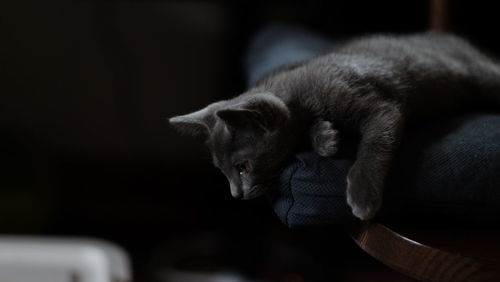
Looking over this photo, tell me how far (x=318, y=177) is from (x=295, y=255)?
116 cm

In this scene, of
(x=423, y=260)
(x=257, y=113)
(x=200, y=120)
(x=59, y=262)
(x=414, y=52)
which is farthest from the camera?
(x=59, y=262)

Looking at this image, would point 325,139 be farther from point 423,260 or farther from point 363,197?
point 423,260

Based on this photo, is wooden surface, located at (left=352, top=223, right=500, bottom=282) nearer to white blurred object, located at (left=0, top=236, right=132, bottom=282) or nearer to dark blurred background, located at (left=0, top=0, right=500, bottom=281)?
white blurred object, located at (left=0, top=236, right=132, bottom=282)

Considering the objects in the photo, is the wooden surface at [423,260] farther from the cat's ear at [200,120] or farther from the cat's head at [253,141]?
the cat's ear at [200,120]

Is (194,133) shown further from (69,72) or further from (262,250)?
(69,72)

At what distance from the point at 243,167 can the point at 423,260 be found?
1.10ft

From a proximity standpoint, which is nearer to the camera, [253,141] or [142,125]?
[253,141]

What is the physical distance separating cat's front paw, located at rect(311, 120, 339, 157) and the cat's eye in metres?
0.11

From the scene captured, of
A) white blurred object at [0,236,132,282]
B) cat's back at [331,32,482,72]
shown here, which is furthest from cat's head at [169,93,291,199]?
white blurred object at [0,236,132,282]

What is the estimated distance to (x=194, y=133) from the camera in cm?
110

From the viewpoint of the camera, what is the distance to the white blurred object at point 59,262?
147cm

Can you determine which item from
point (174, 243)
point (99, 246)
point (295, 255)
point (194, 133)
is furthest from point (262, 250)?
point (194, 133)

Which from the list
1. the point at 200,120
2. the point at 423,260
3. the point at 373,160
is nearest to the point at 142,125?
the point at 200,120

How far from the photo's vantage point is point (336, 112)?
3.25ft
